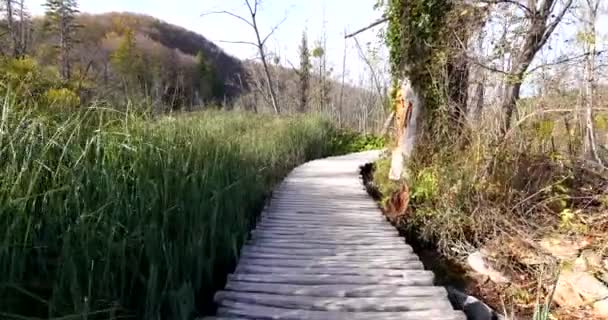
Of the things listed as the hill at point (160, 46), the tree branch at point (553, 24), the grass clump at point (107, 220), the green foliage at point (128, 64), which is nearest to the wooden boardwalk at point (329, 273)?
the grass clump at point (107, 220)

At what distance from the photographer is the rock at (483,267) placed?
340 centimetres

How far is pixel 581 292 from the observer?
112 inches

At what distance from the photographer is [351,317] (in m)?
2.17

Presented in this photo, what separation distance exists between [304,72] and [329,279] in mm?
14094

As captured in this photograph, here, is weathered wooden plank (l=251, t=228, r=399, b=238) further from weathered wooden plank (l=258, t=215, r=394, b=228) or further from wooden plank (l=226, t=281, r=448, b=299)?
wooden plank (l=226, t=281, r=448, b=299)

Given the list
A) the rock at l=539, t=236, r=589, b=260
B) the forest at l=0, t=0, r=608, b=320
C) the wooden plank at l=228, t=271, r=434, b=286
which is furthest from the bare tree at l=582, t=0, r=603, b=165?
the wooden plank at l=228, t=271, r=434, b=286

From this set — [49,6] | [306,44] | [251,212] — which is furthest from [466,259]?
[49,6]

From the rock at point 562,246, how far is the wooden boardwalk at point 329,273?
1.02 metres

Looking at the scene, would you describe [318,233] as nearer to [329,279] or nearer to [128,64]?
[329,279]

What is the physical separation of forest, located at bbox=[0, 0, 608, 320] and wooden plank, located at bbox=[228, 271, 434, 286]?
221 mm

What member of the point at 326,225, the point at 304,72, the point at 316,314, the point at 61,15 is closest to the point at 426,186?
the point at 326,225

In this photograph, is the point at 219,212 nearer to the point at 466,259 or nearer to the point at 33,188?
the point at 33,188

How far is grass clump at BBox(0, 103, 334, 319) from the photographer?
1553 millimetres

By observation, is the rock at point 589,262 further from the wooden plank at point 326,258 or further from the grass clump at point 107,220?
the grass clump at point 107,220
